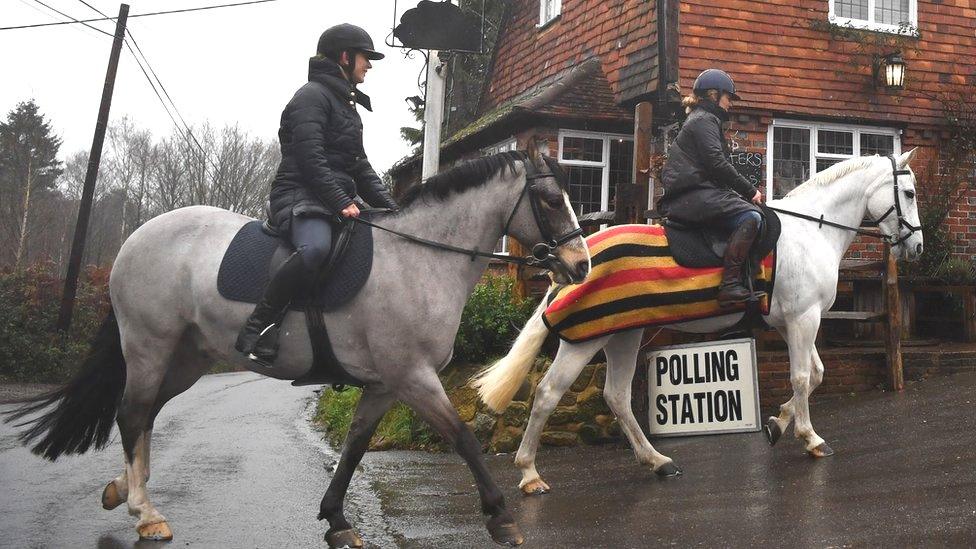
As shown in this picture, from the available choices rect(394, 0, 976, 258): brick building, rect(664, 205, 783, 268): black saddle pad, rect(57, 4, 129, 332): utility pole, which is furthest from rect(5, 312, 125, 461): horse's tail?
rect(57, 4, 129, 332): utility pole

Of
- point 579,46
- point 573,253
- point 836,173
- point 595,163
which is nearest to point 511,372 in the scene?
point 573,253

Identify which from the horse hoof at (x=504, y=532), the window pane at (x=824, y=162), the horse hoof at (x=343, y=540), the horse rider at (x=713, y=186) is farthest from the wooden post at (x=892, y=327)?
the horse hoof at (x=343, y=540)

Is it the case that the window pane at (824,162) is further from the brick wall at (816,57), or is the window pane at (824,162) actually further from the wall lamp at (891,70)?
the wall lamp at (891,70)

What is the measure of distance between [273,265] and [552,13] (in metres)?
15.8

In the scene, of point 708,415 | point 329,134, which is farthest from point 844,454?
point 329,134

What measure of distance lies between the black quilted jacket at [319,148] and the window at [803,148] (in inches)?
460

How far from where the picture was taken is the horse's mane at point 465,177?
17.9ft

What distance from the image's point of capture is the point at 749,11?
1599 centimetres

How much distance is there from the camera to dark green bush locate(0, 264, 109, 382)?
20016 millimetres

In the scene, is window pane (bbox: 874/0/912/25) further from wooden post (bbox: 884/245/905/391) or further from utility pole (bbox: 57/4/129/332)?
utility pole (bbox: 57/4/129/332)

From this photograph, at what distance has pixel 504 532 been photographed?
4.83 metres

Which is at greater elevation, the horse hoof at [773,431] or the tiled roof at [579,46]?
the tiled roof at [579,46]

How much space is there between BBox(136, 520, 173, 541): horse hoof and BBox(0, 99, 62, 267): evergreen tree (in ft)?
154

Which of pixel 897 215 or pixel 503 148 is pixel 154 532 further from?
pixel 503 148
